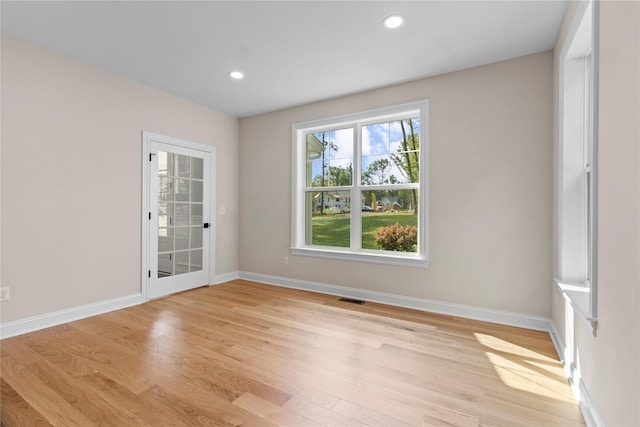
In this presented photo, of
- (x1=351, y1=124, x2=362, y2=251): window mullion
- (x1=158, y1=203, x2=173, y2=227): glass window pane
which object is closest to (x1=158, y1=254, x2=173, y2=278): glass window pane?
(x1=158, y1=203, x2=173, y2=227): glass window pane

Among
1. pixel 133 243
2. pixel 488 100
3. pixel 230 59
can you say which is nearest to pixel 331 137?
pixel 230 59

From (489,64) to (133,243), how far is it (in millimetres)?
4407

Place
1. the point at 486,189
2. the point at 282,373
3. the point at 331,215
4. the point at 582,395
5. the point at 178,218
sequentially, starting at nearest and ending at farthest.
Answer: the point at 582,395 < the point at 282,373 < the point at 486,189 < the point at 178,218 < the point at 331,215

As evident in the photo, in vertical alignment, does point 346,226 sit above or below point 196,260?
above

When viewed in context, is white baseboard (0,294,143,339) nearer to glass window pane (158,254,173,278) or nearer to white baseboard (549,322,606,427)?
glass window pane (158,254,173,278)

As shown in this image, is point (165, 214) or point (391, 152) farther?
point (165, 214)

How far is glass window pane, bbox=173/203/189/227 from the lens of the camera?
162 inches

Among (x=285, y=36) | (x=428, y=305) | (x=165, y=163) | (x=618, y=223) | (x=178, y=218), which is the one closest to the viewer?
(x=618, y=223)

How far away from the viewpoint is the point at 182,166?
4172 millimetres

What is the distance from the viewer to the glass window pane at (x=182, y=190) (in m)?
4.12

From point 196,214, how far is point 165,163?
827 millimetres

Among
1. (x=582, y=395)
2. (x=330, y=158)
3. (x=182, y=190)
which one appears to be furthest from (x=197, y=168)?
(x=582, y=395)

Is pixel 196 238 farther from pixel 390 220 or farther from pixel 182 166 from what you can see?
pixel 390 220

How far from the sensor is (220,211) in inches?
186
